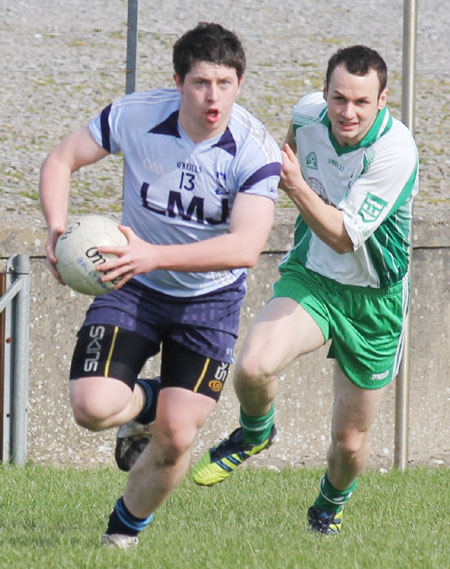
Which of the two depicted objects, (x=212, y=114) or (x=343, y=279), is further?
(x=343, y=279)

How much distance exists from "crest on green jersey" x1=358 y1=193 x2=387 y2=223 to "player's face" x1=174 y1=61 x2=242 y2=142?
997 mm

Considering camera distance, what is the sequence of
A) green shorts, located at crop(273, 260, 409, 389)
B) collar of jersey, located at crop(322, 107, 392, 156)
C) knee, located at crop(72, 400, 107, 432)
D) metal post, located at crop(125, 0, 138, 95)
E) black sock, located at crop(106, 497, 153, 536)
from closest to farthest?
knee, located at crop(72, 400, 107, 432), black sock, located at crop(106, 497, 153, 536), collar of jersey, located at crop(322, 107, 392, 156), green shorts, located at crop(273, 260, 409, 389), metal post, located at crop(125, 0, 138, 95)

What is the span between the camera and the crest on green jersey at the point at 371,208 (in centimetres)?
578

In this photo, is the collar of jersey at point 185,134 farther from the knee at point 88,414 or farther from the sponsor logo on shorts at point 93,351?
the knee at point 88,414

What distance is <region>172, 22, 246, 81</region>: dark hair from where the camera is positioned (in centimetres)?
505

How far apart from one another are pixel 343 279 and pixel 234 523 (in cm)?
153

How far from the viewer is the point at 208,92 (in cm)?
504

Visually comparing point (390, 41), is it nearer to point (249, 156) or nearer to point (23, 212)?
point (23, 212)

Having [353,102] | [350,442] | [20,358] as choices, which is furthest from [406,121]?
[20,358]

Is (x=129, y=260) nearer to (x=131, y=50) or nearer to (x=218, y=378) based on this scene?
Answer: (x=218, y=378)

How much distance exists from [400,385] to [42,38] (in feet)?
27.1

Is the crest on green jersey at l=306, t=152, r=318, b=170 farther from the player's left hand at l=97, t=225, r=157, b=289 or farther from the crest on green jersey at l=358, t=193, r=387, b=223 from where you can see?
the player's left hand at l=97, t=225, r=157, b=289

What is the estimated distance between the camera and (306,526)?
6527mm

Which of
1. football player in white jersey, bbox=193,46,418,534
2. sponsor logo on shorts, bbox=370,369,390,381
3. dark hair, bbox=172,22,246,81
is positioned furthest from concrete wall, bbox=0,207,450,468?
dark hair, bbox=172,22,246,81
